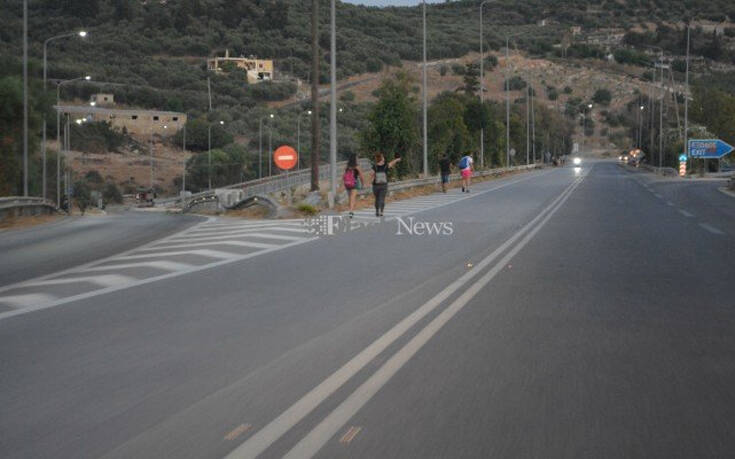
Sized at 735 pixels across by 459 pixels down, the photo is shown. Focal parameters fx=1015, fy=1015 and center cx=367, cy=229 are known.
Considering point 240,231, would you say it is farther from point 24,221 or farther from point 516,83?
A: point 516,83

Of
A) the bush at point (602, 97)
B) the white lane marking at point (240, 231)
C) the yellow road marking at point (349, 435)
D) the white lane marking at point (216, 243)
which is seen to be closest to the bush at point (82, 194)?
the white lane marking at point (240, 231)

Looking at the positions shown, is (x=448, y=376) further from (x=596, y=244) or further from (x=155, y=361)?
(x=596, y=244)

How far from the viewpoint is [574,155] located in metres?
161

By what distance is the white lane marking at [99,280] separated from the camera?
1313 cm

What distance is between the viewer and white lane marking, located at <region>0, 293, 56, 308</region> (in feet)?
37.0

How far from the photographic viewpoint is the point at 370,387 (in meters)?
7.04

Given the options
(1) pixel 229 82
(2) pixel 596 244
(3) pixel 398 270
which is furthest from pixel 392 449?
(1) pixel 229 82

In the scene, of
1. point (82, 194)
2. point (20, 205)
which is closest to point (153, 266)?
point (20, 205)

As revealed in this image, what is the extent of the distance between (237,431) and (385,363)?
2174 mm

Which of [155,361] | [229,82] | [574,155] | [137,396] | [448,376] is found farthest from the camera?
[574,155]

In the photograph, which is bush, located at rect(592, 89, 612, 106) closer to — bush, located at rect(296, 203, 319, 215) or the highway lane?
bush, located at rect(296, 203, 319, 215)

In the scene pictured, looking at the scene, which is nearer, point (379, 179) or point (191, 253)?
point (191, 253)

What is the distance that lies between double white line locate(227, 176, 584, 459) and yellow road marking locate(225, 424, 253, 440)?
0.10 metres

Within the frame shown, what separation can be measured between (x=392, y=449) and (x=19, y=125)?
4960cm
